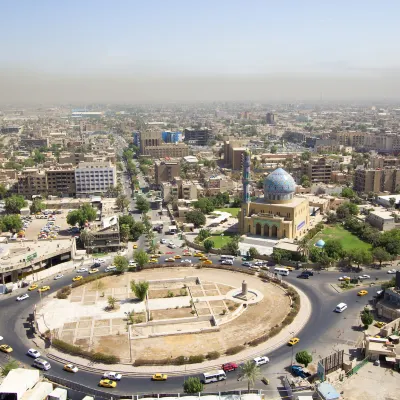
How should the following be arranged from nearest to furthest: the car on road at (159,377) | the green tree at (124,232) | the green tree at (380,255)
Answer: the car on road at (159,377) → the green tree at (380,255) → the green tree at (124,232)

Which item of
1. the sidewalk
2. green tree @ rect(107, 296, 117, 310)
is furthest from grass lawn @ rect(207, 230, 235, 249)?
the sidewalk

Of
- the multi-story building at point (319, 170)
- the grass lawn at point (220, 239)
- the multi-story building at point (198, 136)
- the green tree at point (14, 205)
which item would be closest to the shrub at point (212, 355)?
the grass lawn at point (220, 239)

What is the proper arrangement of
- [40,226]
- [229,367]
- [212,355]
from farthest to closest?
1. [40,226]
2. [212,355]
3. [229,367]

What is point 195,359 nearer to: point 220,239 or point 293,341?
point 293,341

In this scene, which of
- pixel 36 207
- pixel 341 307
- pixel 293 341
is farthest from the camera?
pixel 36 207

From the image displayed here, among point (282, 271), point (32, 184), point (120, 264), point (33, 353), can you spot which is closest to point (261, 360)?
point (33, 353)

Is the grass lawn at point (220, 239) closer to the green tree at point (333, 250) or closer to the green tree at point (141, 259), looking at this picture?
the green tree at point (141, 259)

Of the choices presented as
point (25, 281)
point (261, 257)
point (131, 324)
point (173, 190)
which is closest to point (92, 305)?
point (131, 324)
